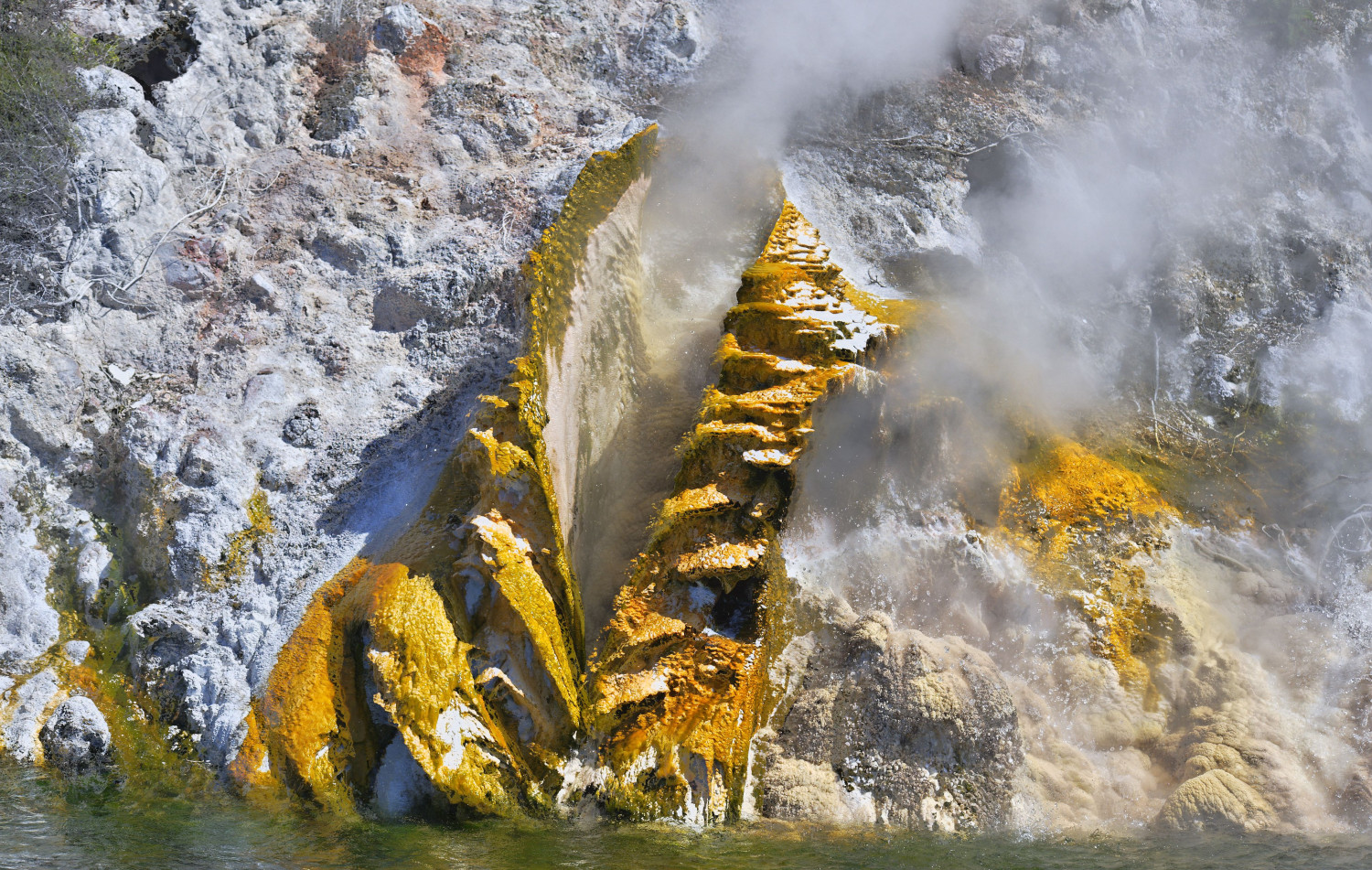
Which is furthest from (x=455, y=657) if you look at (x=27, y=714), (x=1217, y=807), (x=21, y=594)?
(x=1217, y=807)

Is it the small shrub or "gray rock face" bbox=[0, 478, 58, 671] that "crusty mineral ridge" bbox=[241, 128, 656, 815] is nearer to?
"gray rock face" bbox=[0, 478, 58, 671]

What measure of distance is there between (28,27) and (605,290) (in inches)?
171

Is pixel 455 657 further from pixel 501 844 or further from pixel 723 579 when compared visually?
pixel 723 579

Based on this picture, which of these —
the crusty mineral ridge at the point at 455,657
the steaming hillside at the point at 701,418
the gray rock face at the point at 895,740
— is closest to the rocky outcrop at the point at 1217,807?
the steaming hillside at the point at 701,418

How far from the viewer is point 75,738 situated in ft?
13.8

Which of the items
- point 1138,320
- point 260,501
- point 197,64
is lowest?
point 260,501

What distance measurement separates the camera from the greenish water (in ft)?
10.9

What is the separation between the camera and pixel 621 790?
13.2 ft

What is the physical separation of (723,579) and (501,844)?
5.80 feet

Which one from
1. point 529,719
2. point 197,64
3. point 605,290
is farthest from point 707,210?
point 529,719

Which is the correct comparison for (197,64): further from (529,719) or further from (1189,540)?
(1189,540)

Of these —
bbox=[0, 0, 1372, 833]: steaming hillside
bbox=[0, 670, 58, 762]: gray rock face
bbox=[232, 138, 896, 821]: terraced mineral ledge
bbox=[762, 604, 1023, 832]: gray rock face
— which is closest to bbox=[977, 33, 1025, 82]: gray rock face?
bbox=[0, 0, 1372, 833]: steaming hillside

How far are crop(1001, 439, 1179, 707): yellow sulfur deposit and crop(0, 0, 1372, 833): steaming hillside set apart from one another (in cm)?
3

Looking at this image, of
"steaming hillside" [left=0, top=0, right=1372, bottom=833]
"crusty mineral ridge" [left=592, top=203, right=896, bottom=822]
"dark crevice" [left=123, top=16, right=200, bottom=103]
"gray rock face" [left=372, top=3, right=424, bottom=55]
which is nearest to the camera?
"crusty mineral ridge" [left=592, top=203, right=896, bottom=822]
